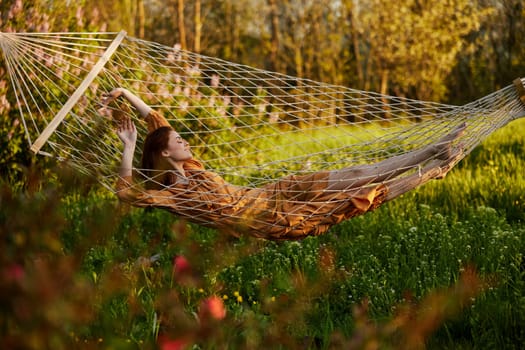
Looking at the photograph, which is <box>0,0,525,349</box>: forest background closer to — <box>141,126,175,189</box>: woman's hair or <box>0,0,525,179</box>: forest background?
<box>0,0,525,179</box>: forest background

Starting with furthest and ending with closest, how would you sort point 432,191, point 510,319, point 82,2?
1. point 82,2
2. point 432,191
3. point 510,319

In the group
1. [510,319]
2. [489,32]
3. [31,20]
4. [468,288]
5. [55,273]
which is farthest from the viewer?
[489,32]

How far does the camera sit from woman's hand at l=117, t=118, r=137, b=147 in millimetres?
2480

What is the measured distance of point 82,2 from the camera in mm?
4223

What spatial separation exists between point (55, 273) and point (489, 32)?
1047cm

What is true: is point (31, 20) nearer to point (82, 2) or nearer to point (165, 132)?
point (82, 2)

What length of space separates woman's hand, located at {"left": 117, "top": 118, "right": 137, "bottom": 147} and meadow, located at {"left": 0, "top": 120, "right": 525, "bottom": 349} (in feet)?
1.11

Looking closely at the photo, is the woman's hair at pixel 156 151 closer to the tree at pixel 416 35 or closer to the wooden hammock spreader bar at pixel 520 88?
the wooden hammock spreader bar at pixel 520 88

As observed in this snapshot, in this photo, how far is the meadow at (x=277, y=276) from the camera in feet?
2.32

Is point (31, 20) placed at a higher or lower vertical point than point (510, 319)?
higher

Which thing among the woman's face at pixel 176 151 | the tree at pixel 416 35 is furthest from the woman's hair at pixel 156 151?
the tree at pixel 416 35

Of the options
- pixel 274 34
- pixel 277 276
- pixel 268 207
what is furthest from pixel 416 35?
pixel 277 276

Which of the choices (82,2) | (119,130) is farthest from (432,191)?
(82,2)

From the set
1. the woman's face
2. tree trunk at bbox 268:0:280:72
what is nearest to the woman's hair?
the woman's face
